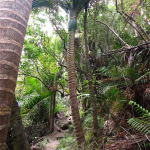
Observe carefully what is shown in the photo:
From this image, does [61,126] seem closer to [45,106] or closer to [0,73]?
[45,106]

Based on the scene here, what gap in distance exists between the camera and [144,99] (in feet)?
9.55

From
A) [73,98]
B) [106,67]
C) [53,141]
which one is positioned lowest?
[53,141]

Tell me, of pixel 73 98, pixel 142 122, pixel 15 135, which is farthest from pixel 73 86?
pixel 15 135

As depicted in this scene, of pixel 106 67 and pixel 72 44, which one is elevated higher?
pixel 72 44

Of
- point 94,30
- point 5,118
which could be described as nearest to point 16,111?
point 5,118

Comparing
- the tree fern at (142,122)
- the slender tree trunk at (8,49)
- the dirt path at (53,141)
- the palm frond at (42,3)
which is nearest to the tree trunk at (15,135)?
the dirt path at (53,141)

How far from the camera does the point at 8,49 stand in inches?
44.4

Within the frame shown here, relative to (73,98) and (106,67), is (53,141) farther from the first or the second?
(106,67)

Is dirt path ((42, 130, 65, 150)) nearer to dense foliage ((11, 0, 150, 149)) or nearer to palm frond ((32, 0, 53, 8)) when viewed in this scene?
dense foliage ((11, 0, 150, 149))

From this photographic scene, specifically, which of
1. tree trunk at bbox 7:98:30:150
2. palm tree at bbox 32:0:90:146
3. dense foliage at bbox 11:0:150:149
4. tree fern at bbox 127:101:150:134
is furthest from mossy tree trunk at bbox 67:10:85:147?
tree trunk at bbox 7:98:30:150

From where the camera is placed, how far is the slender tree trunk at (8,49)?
1.03 metres

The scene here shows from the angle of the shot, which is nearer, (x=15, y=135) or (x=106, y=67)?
(x=15, y=135)

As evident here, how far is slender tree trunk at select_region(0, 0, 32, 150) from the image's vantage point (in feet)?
3.39

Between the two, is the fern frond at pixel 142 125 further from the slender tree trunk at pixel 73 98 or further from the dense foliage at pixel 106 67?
the slender tree trunk at pixel 73 98
